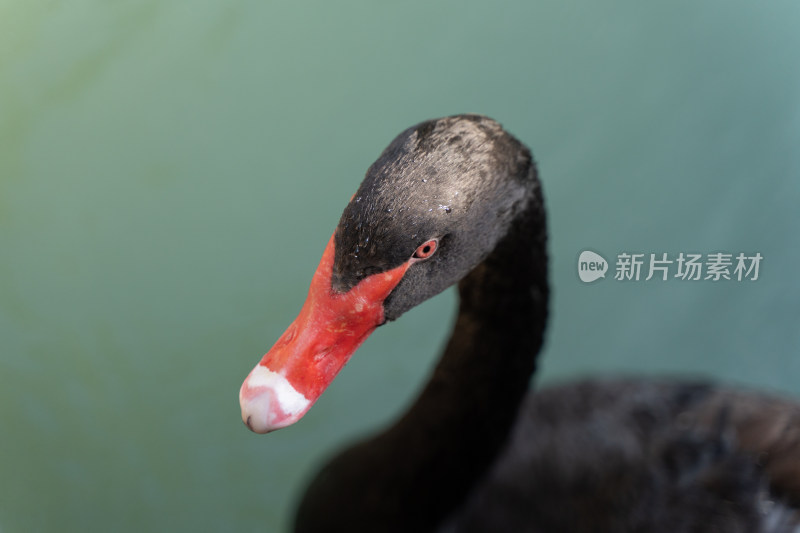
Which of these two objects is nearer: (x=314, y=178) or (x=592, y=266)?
(x=592, y=266)

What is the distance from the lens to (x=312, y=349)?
0.91 meters

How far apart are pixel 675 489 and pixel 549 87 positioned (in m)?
1.51

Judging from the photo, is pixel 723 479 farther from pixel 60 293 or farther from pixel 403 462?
pixel 60 293

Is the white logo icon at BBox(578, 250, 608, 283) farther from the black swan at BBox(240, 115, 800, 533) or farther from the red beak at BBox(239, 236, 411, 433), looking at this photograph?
the red beak at BBox(239, 236, 411, 433)

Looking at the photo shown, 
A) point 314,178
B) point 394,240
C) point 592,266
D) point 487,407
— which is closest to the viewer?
point 394,240

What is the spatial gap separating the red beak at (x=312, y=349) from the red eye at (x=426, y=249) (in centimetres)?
2

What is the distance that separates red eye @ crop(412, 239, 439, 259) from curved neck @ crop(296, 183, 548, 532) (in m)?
0.15

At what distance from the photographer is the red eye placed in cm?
89

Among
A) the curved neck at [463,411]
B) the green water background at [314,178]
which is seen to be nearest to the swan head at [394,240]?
the curved neck at [463,411]

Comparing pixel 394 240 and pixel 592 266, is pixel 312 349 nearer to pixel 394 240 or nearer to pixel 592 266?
pixel 394 240

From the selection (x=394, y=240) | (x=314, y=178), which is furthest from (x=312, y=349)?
(x=314, y=178)

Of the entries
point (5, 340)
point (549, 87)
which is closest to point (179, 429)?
point (5, 340)

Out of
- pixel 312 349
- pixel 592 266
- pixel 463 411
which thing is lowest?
pixel 463 411

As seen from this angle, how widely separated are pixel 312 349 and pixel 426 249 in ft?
0.70
